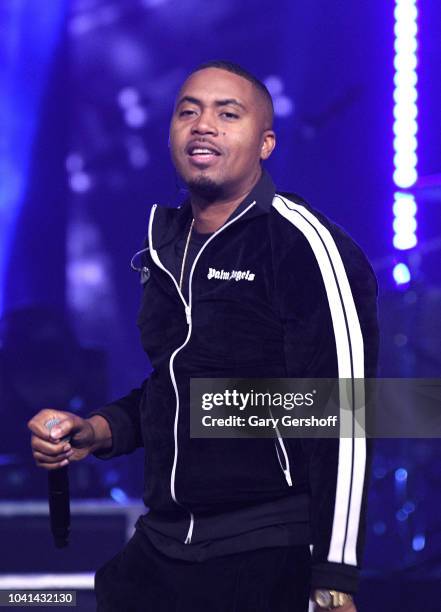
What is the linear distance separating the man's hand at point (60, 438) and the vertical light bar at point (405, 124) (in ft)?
7.85

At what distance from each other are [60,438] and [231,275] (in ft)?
1.49

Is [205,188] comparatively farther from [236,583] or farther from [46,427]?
[236,583]

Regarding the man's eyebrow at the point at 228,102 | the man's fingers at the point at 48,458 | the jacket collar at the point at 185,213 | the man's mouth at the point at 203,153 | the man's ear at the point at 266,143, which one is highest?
the man's eyebrow at the point at 228,102

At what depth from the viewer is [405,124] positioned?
421 cm

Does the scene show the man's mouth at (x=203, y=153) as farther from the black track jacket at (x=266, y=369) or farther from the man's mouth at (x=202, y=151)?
the black track jacket at (x=266, y=369)

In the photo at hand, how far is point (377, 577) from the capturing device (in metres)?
4.19

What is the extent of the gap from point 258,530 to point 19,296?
276 cm

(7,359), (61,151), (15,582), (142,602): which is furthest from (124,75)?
(142,602)

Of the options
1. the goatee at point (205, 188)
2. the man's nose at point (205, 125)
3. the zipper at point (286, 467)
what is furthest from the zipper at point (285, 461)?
the man's nose at point (205, 125)

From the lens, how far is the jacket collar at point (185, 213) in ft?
6.50

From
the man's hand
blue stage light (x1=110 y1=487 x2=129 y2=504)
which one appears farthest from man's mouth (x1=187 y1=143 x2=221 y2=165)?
blue stage light (x1=110 y1=487 x2=129 y2=504)

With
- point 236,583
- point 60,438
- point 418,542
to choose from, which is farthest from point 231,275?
point 418,542

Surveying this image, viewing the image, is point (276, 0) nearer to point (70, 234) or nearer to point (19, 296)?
point (70, 234)

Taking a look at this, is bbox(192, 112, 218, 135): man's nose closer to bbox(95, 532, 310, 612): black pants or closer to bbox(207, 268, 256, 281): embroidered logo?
bbox(207, 268, 256, 281): embroidered logo
